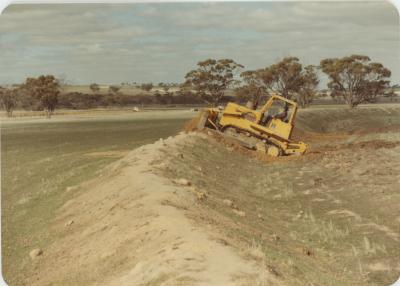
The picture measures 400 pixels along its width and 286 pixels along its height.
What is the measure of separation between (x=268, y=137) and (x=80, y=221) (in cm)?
1573

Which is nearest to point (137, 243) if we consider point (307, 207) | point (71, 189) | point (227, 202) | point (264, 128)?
point (227, 202)

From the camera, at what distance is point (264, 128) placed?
2952 cm

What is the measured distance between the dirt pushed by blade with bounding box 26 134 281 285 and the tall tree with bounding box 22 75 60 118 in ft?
180

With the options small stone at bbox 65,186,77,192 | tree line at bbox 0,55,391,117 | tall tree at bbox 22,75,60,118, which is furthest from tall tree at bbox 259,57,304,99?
small stone at bbox 65,186,77,192

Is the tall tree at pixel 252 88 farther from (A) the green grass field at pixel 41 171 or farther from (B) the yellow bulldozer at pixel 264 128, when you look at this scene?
(B) the yellow bulldozer at pixel 264 128

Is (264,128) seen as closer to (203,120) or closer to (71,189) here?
(203,120)

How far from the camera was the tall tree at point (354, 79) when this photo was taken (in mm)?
77312

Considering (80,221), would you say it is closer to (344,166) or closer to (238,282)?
(238,282)

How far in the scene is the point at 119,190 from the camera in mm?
17031

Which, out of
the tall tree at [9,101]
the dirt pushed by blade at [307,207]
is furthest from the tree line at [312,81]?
the dirt pushed by blade at [307,207]

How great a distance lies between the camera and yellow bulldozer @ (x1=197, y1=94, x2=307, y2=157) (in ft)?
96.8

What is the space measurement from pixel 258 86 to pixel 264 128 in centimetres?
5123

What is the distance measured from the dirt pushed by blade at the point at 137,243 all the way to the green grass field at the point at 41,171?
2.83 feet

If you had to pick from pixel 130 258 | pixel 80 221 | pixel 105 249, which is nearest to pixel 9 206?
pixel 80 221
